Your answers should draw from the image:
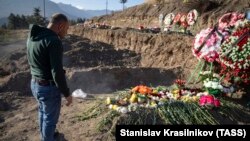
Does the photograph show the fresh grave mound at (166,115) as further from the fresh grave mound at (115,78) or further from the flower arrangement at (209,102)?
the fresh grave mound at (115,78)

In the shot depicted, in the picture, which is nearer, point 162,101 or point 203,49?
point 162,101

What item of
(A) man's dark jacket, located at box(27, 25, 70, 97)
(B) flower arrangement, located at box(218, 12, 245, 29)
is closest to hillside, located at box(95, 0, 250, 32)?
(B) flower arrangement, located at box(218, 12, 245, 29)

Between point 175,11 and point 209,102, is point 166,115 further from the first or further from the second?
point 175,11

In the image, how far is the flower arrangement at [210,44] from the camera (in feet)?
25.3

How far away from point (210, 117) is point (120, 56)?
980cm

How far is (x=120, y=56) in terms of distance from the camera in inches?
615

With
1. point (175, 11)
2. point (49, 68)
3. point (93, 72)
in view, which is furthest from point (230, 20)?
point (175, 11)

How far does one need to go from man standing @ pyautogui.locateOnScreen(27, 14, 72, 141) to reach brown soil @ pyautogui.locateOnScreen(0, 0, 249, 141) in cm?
104

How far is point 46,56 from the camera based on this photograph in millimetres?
4410

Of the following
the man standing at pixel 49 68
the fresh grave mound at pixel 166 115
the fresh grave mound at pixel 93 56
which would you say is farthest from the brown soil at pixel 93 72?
the man standing at pixel 49 68

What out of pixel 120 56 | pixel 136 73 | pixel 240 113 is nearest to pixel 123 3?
pixel 120 56

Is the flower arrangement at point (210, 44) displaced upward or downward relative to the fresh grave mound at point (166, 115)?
upward

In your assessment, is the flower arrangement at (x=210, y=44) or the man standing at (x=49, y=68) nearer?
the man standing at (x=49, y=68)

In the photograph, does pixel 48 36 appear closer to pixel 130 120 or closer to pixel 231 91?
pixel 130 120
